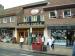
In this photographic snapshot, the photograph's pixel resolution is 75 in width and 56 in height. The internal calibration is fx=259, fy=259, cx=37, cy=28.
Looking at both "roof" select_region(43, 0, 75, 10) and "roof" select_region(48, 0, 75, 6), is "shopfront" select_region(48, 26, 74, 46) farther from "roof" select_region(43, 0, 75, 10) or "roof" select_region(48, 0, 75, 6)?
"roof" select_region(48, 0, 75, 6)

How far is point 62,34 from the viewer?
3991cm

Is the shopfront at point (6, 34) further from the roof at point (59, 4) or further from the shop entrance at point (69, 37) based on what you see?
the shop entrance at point (69, 37)

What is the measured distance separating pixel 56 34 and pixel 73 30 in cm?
367

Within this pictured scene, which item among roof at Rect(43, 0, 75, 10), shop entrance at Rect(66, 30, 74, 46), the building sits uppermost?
roof at Rect(43, 0, 75, 10)

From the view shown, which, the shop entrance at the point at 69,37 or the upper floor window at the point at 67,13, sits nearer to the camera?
the shop entrance at the point at 69,37

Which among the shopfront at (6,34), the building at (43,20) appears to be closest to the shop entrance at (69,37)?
the building at (43,20)

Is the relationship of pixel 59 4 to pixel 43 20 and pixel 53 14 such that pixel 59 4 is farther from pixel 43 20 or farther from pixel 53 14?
pixel 43 20

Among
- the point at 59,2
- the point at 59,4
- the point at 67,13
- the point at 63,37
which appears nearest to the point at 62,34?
the point at 63,37

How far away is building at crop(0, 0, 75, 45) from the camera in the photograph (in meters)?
39.1

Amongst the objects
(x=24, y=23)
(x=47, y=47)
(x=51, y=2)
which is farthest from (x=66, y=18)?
(x=24, y=23)

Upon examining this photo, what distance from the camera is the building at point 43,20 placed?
39.1 m

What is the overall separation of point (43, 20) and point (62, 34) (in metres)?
5.98

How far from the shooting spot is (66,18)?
3956cm

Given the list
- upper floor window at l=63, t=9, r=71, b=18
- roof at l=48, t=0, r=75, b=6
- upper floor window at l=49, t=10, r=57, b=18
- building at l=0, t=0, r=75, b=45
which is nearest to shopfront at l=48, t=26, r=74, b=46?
building at l=0, t=0, r=75, b=45
